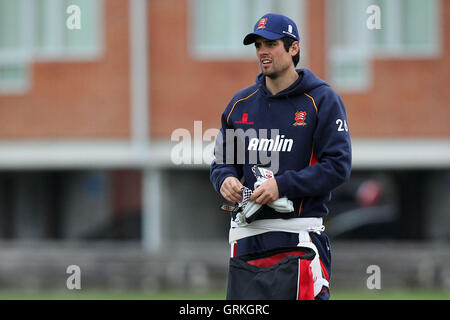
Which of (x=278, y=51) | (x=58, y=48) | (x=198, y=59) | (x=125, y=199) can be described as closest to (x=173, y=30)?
(x=198, y=59)

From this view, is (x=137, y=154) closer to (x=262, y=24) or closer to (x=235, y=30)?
(x=235, y=30)

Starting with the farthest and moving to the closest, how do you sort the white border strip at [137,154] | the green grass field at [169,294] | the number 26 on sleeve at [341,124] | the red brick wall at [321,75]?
the white border strip at [137,154], the red brick wall at [321,75], the green grass field at [169,294], the number 26 on sleeve at [341,124]

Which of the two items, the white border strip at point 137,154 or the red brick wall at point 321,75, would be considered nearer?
the red brick wall at point 321,75

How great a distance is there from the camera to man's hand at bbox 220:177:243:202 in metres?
5.43

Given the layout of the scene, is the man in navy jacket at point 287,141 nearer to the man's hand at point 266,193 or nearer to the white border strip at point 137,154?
the man's hand at point 266,193

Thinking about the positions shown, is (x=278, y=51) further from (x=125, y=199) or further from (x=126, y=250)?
(x=125, y=199)

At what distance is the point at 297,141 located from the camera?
5469mm

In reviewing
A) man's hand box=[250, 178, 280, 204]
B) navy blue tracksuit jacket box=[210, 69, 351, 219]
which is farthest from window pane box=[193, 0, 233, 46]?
man's hand box=[250, 178, 280, 204]

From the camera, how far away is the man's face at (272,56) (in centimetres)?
549

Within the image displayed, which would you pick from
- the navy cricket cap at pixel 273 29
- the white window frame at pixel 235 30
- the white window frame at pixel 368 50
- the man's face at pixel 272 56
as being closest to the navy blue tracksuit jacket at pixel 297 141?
the man's face at pixel 272 56

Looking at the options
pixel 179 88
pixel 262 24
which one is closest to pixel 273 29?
pixel 262 24

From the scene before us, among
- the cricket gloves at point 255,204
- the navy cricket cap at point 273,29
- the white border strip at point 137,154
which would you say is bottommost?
the white border strip at point 137,154

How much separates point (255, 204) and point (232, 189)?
0.17 meters

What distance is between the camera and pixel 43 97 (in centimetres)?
2041
